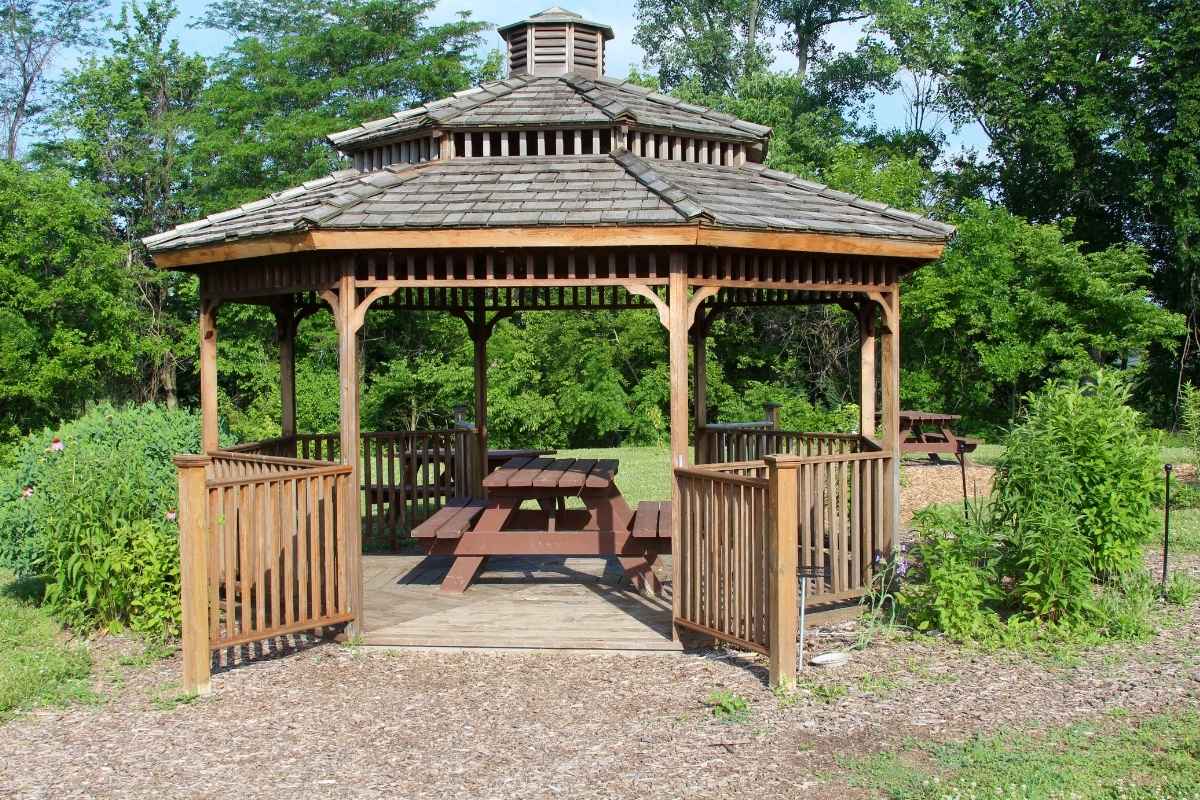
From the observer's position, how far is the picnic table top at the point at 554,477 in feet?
26.1

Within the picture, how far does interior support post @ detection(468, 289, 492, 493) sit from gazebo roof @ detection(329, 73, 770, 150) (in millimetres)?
2182

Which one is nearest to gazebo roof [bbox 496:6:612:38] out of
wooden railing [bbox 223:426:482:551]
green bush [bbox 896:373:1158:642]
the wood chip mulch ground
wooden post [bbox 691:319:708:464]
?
wooden post [bbox 691:319:708:464]

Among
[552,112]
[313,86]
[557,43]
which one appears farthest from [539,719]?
[313,86]

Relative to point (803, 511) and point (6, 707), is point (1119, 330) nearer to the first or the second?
point (803, 511)

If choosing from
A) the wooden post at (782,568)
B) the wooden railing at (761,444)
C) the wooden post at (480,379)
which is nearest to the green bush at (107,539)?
the wooden post at (480,379)

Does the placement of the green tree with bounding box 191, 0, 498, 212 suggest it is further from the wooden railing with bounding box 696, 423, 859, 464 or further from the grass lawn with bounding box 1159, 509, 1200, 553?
the grass lawn with bounding box 1159, 509, 1200, 553

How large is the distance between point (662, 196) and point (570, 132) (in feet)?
5.75

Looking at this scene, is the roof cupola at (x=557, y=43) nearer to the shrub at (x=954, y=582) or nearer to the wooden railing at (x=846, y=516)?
the wooden railing at (x=846, y=516)

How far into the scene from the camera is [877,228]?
7793 mm

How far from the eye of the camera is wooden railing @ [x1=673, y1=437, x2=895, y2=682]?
5.98 m

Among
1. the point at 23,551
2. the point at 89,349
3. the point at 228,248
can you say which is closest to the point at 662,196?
the point at 228,248

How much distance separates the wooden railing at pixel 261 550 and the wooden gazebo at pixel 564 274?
1 cm

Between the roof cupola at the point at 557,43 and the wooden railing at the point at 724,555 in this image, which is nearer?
the wooden railing at the point at 724,555

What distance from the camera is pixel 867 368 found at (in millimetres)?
8859
